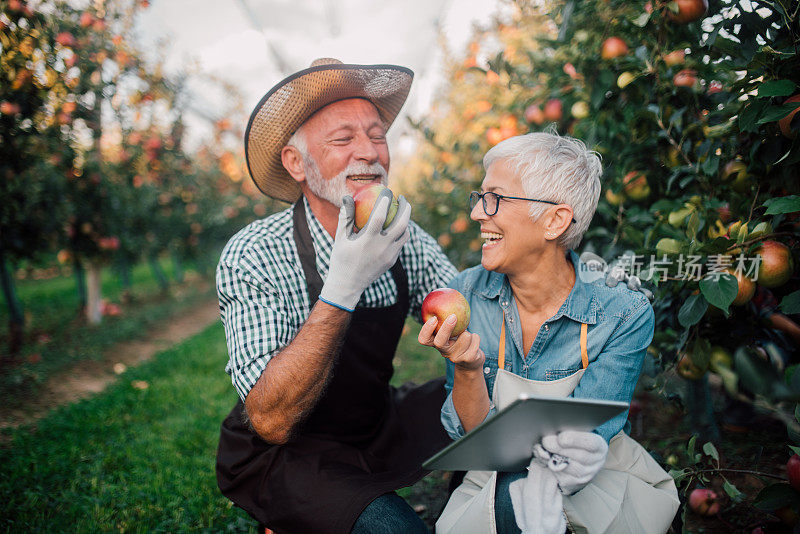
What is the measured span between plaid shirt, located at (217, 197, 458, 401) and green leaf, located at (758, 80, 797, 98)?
118 centimetres

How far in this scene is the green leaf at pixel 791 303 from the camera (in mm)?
1328

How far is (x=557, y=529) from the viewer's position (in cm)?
112

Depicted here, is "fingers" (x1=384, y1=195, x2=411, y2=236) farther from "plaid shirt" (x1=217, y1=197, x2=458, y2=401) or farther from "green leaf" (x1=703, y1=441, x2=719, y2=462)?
"green leaf" (x1=703, y1=441, x2=719, y2=462)

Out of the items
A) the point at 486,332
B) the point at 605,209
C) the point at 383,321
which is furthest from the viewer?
the point at 605,209

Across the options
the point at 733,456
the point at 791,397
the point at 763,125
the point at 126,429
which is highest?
the point at 763,125

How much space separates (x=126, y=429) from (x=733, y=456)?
3.31 m

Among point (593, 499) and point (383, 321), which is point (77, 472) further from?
point (593, 499)

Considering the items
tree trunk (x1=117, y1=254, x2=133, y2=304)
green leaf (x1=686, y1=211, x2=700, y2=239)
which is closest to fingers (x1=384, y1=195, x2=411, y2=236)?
green leaf (x1=686, y1=211, x2=700, y2=239)

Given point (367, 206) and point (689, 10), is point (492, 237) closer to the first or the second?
point (367, 206)

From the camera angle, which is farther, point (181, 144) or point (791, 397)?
point (181, 144)

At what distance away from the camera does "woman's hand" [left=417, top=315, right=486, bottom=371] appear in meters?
1.25

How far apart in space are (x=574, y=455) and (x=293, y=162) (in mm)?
1412

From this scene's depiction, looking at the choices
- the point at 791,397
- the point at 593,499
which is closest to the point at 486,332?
the point at 593,499

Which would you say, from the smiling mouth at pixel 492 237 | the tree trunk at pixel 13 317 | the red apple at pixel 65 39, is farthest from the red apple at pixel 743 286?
the tree trunk at pixel 13 317
